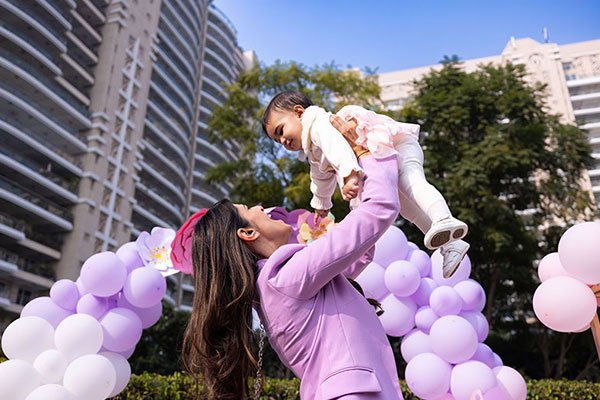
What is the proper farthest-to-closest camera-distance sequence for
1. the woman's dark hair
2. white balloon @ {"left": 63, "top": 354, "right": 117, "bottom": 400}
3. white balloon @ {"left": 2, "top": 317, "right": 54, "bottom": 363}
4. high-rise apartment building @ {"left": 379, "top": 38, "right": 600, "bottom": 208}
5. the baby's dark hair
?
high-rise apartment building @ {"left": 379, "top": 38, "right": 600, "bottom": 208}
white balloon @ {"left": 2, "top": 317, "right": 54, "bottom": 363}
white balloon @ {"left": 63, "top": 354, "right": 117, "bottom": 400}
the baby's dark hair
the woman's dark hair

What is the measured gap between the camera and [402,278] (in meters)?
5.36

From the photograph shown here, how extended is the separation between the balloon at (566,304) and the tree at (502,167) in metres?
9.06

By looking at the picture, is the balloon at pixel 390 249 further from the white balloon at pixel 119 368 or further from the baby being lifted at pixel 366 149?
the baby being lifted at pixel 366 149

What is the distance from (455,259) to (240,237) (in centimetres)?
72

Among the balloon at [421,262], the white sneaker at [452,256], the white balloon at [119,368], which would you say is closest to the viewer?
the white sneaker at [452,256]

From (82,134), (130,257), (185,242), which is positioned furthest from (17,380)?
(82,134)

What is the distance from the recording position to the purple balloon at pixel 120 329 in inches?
200

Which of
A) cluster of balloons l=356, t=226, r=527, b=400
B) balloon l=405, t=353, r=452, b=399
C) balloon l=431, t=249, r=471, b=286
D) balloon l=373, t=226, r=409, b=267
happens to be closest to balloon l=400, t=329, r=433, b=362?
cluster of balloons l=356, t=226, r=527, b=400

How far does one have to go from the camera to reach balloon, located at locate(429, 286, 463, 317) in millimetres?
A: 5312

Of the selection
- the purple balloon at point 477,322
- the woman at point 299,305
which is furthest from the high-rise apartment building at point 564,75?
the woman at point 299,305

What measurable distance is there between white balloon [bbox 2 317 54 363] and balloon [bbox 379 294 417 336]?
3178 mm

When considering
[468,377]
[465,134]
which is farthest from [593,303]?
[465,134]

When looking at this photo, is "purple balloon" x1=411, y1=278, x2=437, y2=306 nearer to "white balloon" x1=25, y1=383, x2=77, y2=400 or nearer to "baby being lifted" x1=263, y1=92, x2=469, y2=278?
"white balloon" x1=25, y1=383, x2=77, y2=400

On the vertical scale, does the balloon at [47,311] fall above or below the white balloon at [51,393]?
above
